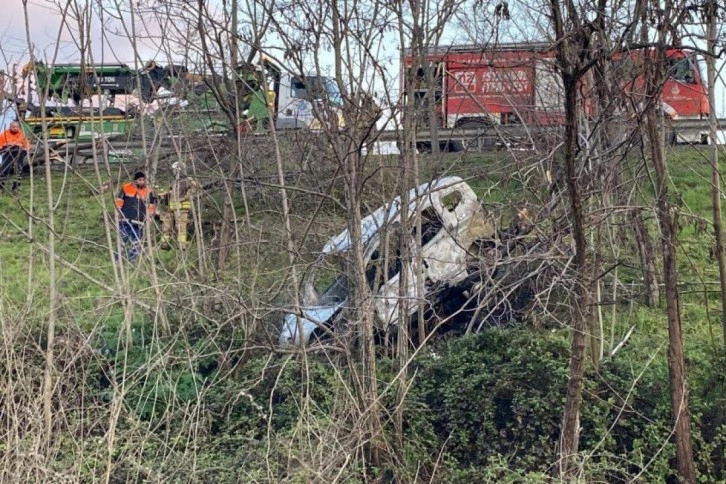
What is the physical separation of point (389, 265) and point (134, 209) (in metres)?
3.48

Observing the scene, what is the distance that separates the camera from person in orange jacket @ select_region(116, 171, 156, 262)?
744 centimetres

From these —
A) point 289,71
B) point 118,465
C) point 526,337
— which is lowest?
point 118,465

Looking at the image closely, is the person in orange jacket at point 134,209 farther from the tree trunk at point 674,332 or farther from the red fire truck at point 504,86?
the tree trunk at point 674,332

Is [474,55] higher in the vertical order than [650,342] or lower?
higher

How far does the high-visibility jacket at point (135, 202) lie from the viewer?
7.51 m

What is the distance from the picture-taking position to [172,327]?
24.6 ft

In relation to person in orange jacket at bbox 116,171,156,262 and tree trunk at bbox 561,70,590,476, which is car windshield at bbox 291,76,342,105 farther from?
person in orange jacket at bbox 116,171,156,262

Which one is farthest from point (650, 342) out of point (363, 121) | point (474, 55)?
point (363, 121)

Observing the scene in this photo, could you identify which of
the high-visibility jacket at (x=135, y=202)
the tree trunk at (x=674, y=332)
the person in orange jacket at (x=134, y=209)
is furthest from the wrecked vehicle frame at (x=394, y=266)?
the high-visibility jacket at (x=135, y=202)

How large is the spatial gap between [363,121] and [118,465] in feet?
10.4

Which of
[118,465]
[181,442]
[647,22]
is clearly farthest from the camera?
[181,442]

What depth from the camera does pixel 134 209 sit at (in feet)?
28.6

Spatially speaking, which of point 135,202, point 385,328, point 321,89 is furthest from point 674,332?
point 135,202

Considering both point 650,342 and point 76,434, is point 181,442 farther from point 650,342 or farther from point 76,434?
point 650,342
